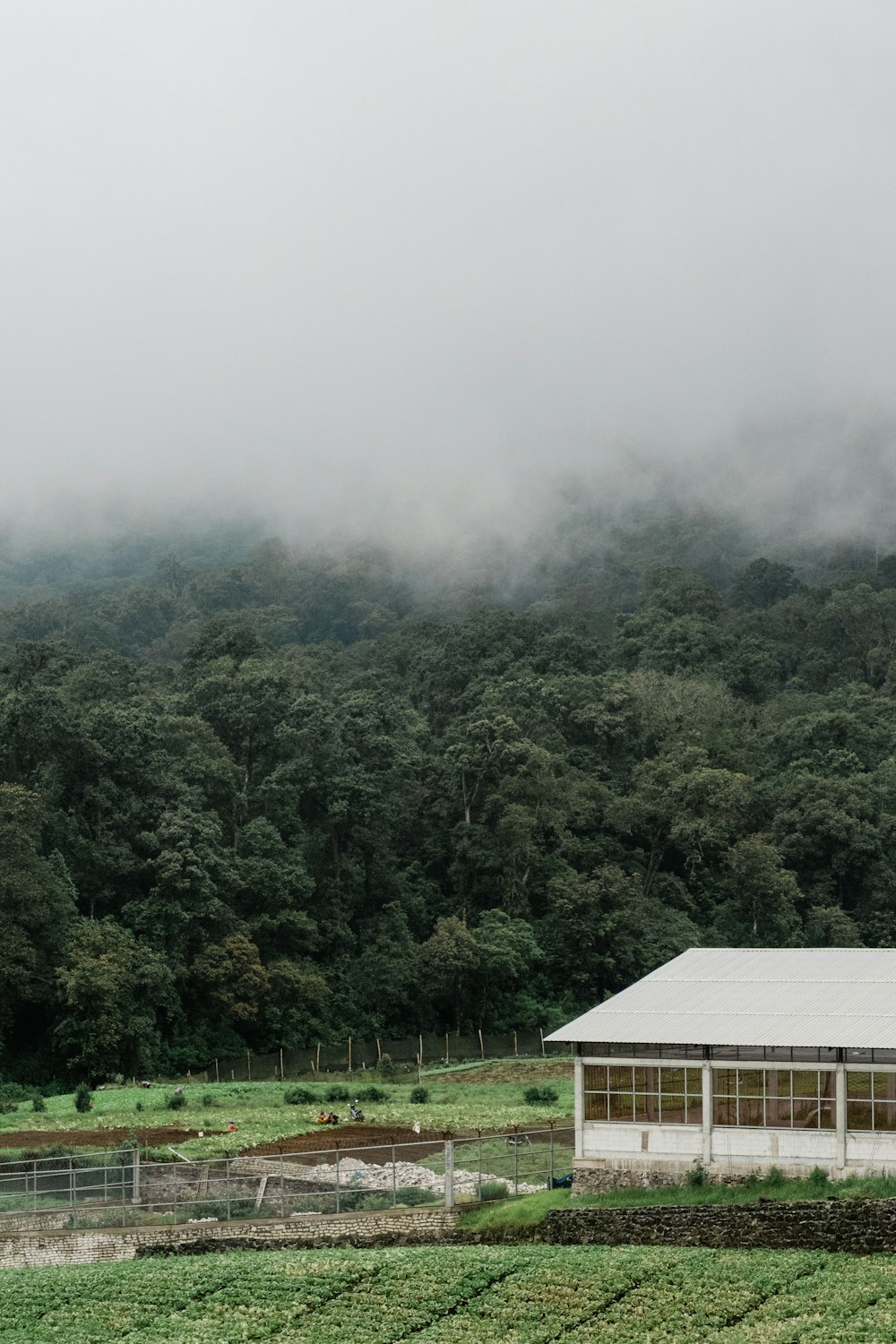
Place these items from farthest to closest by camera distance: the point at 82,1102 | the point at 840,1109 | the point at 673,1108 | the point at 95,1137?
1. the point at 82,1102
2. the point at 95,1137
3. the point at 673,1108
4. the point at 840,1109

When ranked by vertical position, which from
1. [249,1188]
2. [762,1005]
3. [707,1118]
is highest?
[762,1005]

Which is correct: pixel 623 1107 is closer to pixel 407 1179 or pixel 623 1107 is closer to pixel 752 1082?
pixel 752 1082

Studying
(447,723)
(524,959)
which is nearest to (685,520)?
(447,723)

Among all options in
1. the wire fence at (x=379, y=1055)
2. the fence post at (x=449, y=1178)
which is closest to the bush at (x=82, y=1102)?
the wire fence at (x=379, y=1055)

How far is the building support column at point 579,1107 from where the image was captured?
39.8m

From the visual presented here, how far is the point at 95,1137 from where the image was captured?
49875 mm

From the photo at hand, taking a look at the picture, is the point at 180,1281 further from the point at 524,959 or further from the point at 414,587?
the point at 414,587

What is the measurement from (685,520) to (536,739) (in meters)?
94.3

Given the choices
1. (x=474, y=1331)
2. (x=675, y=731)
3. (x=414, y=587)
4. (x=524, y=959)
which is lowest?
(x=474, y=1331)

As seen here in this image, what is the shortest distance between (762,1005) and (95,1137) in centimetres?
2012

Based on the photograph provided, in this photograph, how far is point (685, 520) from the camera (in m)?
196

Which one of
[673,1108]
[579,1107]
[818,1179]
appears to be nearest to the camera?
[818,1179]

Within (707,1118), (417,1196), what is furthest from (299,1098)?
(707,1118)

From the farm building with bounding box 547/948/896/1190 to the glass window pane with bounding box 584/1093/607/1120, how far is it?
0.09 ft
